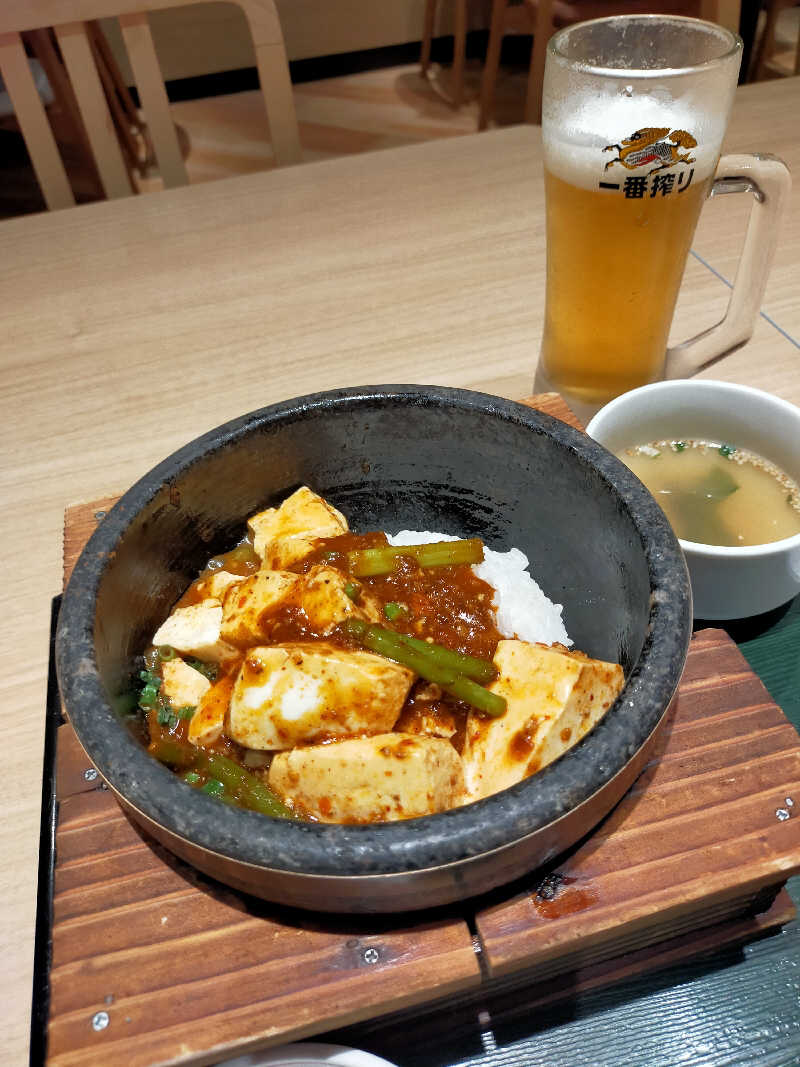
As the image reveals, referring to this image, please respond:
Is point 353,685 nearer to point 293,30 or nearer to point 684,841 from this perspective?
point 684,841

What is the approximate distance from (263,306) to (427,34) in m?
4.86

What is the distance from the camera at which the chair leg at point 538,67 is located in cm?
321

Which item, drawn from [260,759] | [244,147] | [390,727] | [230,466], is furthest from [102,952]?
[244,147]

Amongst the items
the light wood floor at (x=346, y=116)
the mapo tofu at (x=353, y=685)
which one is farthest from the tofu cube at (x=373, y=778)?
the light wood floor at (x=346, y=116)

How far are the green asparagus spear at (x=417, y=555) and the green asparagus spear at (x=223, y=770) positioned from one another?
30 cm

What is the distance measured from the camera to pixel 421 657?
0.95 m

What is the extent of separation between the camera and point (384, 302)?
1.86 meters

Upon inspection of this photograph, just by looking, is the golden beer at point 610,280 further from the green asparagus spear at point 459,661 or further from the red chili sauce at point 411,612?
the green asparagus spear at point 459,661

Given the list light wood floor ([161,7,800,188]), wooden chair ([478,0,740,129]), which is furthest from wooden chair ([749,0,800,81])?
wooden chair ([478,0,740,129])

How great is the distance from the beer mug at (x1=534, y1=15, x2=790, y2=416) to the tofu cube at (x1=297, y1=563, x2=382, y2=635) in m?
0.69

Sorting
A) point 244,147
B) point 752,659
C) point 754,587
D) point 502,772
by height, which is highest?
point 502,772

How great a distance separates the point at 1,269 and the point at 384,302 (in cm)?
101

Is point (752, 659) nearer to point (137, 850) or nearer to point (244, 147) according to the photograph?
point (137, 850)

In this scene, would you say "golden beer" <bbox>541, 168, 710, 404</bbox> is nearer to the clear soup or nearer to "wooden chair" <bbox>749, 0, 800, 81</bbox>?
the clear soup
